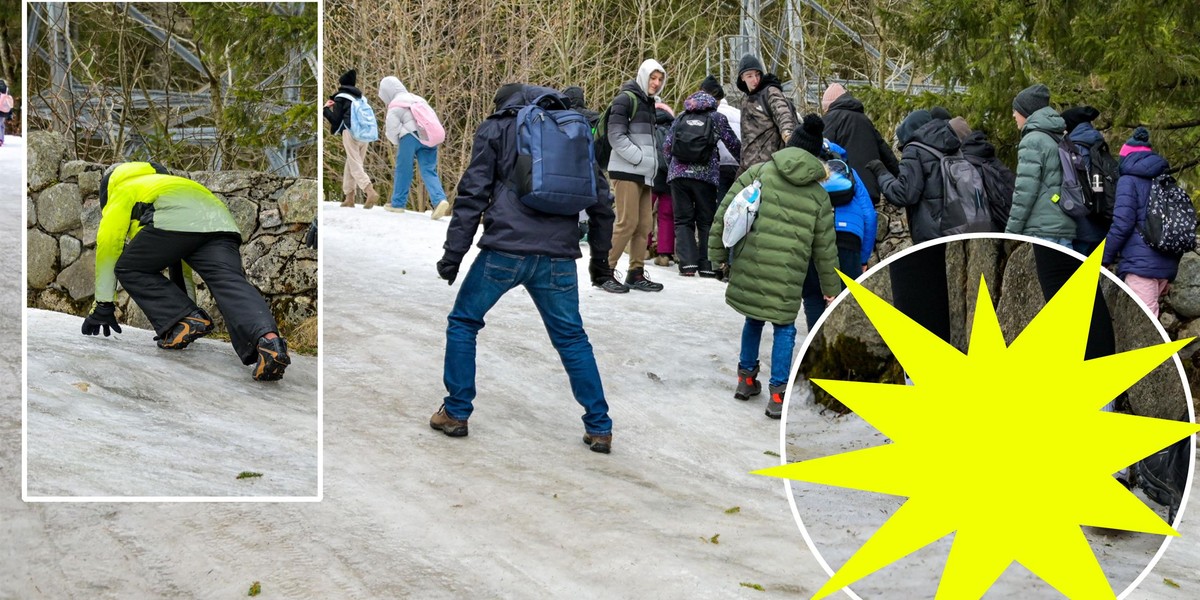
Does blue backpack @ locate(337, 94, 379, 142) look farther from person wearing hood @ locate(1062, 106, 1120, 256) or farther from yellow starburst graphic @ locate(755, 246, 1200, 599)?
yellow starburst graphic @ locate(755, 246, 1200, 599)

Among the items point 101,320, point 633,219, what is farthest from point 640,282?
point 101,320

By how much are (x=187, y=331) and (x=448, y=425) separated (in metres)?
1.95

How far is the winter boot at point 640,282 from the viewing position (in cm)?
848

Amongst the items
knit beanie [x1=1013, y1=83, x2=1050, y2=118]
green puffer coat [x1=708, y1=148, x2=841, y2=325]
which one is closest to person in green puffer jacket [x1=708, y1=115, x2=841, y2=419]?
green puffer coat [x1=708, y1=148, x2=841, y2=325]

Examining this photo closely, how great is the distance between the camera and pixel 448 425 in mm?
5539

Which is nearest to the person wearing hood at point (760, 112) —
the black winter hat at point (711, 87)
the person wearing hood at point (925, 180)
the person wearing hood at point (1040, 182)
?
the black winter hat at point (711, 87)

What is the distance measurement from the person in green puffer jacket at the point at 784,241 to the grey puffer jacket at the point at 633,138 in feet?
6.90

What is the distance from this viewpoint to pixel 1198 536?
487cm

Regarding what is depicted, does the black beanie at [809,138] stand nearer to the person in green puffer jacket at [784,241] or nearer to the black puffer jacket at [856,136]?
the person in green puffer jacket at [784,241]

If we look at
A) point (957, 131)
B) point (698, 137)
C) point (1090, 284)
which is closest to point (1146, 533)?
point (1090, 284)

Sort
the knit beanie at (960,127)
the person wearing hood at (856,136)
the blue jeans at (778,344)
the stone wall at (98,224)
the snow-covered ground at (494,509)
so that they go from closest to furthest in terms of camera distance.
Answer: the stone wall at (98,224)
the snow-covered ground at (494,509)
the blue jeans at (778,344)
the knit beanie at (960,127)
the person wearing hood at (856,136)

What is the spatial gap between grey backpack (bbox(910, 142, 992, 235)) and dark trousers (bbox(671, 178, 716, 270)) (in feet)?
7.45

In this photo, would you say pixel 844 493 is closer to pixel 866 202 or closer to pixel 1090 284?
pixel 1090 284

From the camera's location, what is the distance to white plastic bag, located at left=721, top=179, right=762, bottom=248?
19.4 ft
